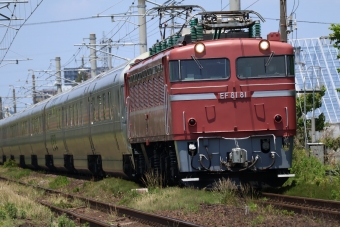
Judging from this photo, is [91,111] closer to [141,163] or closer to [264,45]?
[141,163]

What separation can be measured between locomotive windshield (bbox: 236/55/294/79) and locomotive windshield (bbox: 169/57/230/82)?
1.04 feet

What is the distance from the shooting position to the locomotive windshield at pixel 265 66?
1527 centimetres

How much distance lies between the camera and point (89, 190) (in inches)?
838

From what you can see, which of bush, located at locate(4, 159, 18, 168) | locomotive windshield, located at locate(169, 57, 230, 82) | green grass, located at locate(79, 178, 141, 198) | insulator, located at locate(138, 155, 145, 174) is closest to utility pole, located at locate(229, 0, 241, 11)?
locomotive windshield, located at locate(169, 57, 230, 82)

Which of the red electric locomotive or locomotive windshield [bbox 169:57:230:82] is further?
locomotive windshield [bbox 169:57:230:82]

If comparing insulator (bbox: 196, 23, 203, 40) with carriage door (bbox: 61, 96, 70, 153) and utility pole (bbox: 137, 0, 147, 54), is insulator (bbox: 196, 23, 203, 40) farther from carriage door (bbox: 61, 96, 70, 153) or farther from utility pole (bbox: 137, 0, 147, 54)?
carriage door (bbox: 61, 96, 70, 153)

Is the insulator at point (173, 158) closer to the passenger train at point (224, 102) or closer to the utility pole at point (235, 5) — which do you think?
the passenger train at point (224, 102)

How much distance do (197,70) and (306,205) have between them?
137 inches

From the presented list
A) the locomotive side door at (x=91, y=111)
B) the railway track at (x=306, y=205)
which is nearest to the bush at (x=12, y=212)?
the railway track at (x=306, y=205)

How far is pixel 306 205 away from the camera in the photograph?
13.6m

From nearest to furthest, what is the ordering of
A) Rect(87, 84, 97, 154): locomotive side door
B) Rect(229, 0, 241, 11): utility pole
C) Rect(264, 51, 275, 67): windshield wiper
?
Rect(264, 51, 275, 67): windshield wiper < Rect(229, 0, 241, 11): utility pole < Rect(87, 84, 97, 154): locomotive side door

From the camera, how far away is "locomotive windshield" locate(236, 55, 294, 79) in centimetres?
1527

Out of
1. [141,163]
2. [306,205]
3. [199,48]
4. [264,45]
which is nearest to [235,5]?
[264,45]

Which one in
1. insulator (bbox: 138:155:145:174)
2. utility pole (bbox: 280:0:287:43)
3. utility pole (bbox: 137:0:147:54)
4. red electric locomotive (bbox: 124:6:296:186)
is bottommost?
insulator (bbox: 138:155:145:174)
